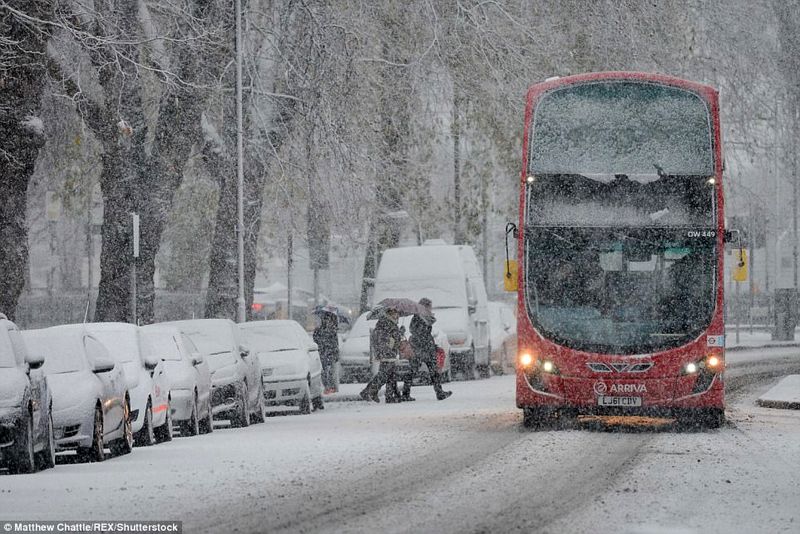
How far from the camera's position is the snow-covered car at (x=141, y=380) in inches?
809

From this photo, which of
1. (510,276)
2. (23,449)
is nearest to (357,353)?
(510,276)

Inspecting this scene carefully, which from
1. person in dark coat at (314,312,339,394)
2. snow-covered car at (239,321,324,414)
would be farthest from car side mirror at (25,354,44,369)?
person in dark coat at (314,312,339,394)

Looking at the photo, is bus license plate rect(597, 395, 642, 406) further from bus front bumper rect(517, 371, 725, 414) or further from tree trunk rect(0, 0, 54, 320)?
tree trunk rect(0, 0, 54, 320)

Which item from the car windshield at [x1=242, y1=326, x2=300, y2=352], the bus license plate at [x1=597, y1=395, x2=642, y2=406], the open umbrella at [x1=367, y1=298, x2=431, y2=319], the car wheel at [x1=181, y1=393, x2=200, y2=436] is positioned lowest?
the car wheel at [x1=181, y1=393, x2=200, y2=436]

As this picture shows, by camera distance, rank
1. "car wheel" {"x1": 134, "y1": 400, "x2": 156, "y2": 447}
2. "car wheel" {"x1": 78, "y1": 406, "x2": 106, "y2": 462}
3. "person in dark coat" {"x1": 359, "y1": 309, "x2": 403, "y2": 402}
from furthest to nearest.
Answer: "person in dark coat" {"x1": 359, "y1": 309, "x2": 403, "y2": 402} < "car wheel" {"x1": 134, "y1": 400, "x2": 156, "y2": 447} < "car wheel" {"x1": 78, "y1": 406, "x2": 106, "y2": 462}

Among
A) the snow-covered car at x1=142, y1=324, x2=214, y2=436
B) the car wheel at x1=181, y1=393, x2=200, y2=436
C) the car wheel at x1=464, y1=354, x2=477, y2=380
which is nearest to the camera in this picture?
the snow-covered car at x1=142, y1=324, x2=214, y2=436

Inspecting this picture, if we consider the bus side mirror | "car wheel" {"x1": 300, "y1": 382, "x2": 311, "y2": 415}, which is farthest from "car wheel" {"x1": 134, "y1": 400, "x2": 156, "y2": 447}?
"car wheel" {"x1": 300, "y1": 382, "x2": 311, "y2": 415}

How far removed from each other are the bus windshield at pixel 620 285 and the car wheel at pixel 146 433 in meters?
4.76

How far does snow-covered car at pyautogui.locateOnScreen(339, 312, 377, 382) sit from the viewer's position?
36.7 metres

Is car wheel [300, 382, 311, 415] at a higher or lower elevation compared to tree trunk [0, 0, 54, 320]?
lower

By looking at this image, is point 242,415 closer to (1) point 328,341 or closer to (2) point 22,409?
(1) point 328,341

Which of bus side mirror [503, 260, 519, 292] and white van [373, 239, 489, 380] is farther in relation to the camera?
white van [373, 239, 489, 380]

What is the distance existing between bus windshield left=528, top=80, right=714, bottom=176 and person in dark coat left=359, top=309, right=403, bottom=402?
28.1 feet

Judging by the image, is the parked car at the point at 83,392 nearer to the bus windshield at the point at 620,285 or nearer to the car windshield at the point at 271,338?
the bus windshield at the point at 620,285
